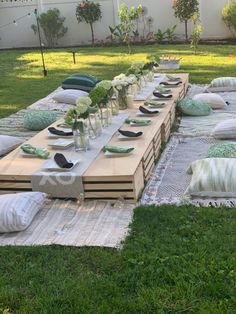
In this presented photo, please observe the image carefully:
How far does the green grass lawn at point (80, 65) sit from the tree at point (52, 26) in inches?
45.8

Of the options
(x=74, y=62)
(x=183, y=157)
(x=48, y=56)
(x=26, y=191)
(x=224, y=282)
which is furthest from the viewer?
(x=48, y=56)

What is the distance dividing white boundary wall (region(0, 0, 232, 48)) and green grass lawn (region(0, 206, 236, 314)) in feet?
45.7

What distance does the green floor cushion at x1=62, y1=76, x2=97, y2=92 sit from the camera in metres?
8.59

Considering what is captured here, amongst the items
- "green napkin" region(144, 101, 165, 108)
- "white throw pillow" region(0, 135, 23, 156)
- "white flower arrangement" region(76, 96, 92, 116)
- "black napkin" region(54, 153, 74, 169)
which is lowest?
"white throw pillow" region(0, 135, 23, 156)

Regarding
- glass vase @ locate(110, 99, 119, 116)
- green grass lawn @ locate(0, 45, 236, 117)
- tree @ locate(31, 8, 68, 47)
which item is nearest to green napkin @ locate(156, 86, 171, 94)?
glass vase @ locate(110, 99, 119, 116)

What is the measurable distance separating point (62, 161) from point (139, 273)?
157 cm

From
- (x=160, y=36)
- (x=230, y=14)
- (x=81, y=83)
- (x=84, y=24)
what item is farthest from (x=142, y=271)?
(x=84, y=24)

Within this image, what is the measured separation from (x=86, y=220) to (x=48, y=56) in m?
12.0

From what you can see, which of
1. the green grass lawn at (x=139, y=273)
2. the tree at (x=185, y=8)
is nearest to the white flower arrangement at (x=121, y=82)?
the green grass lawn at (x=139, y=273)

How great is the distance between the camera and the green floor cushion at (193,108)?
23.1 ft

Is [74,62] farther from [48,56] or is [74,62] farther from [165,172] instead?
[165,172]

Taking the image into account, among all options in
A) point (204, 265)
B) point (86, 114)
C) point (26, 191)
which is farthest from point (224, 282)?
point (86, 114)

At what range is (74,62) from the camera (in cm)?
1312

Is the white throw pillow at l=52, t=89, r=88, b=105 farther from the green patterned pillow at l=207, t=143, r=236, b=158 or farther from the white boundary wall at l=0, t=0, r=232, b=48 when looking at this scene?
the white boundary wall at l=0, t=0, r=232, b=48
